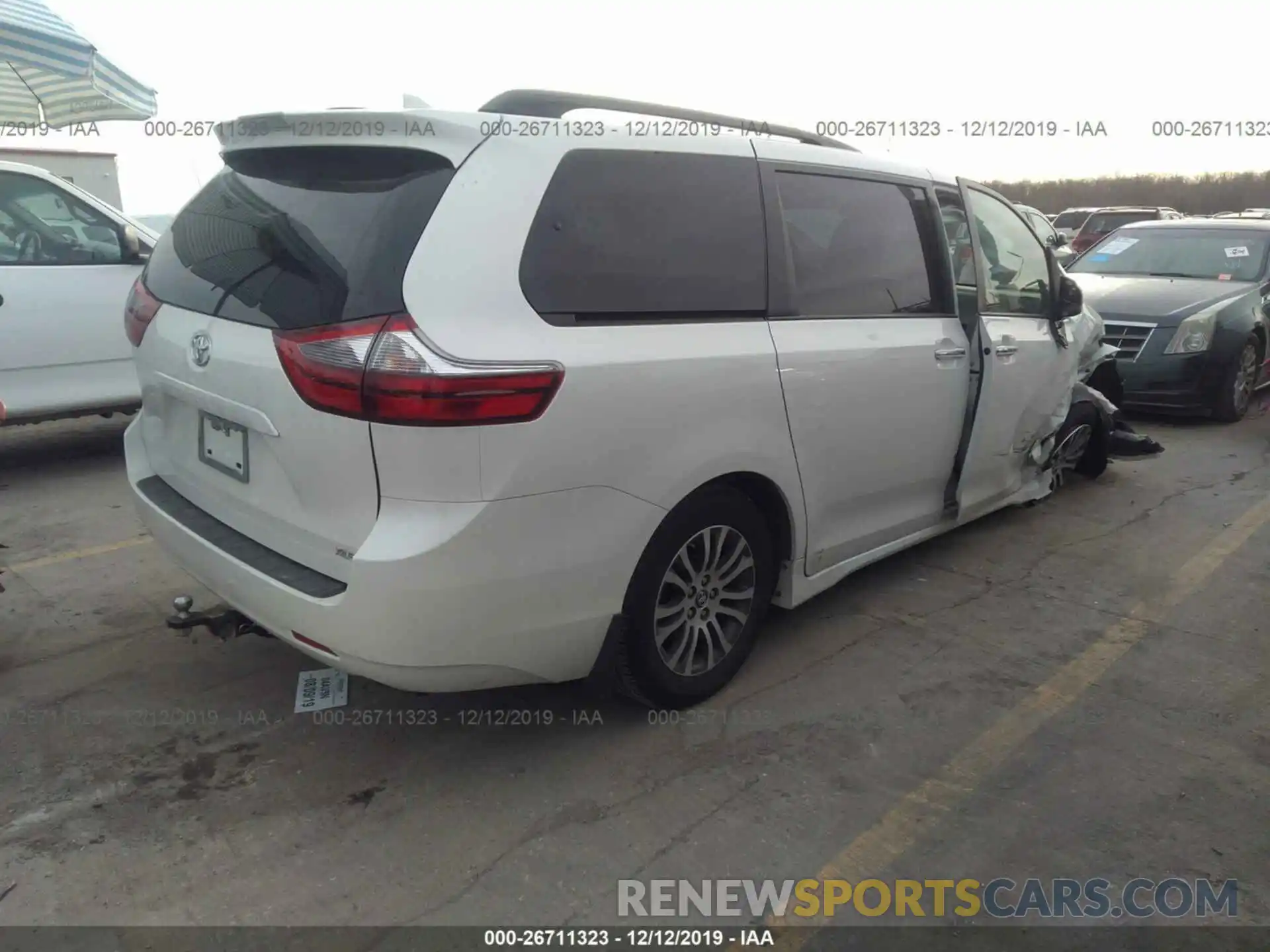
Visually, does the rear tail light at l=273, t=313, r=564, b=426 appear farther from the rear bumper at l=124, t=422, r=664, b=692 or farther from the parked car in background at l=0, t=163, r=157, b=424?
the parked car in background at l=0, t=163, r=157, b=424

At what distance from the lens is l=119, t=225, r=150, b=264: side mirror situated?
18.8ft

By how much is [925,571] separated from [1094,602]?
28.3 inches

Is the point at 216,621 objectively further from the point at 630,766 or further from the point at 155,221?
the point at 155,221

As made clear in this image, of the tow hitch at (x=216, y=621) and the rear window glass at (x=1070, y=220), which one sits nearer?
the tow hitch at (x=216, y=621)

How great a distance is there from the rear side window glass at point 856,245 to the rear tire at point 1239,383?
16.2 feet

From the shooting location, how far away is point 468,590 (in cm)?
235

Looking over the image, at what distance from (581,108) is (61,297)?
4102 millimetres

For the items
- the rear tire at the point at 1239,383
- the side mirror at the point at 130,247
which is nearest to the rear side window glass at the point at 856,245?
the side mirror at the point at 130,247

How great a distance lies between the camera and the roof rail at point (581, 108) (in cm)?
276

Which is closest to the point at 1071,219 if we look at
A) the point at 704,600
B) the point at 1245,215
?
the point at 1245,215

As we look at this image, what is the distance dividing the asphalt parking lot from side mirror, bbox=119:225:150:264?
226cm

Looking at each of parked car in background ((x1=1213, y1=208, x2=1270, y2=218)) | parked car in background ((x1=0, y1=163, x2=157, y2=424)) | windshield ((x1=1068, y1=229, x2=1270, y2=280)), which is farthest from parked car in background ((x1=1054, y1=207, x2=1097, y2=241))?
parked car in background ((x1=0, y1=163, x2=157, y2=424))

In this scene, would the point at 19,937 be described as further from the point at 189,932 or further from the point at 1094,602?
the point at 1094,602

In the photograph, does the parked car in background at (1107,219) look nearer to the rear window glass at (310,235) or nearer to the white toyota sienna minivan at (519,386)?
the white toyota sienna minivan at (519,386)
